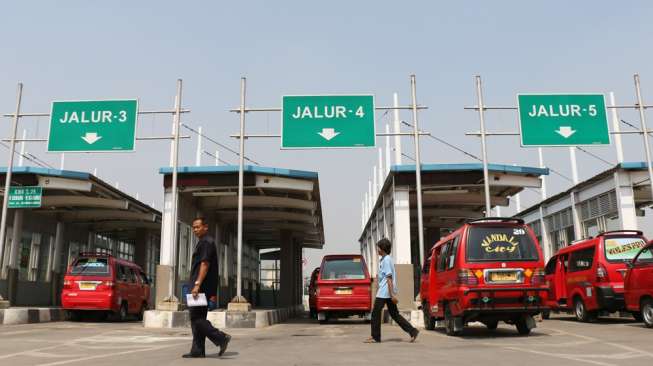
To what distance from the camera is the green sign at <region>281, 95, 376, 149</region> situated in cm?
1547

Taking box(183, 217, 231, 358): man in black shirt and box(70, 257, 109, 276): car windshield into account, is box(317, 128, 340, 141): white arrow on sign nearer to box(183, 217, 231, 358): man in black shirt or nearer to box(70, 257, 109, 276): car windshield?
box(70, 257, 109, 276): car windshield

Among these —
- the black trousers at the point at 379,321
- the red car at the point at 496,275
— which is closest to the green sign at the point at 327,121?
the red car at the point at 496,275

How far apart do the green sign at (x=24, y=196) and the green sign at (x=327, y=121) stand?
26.1 feet

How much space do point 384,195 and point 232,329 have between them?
357 inches

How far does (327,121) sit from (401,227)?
4061 mm

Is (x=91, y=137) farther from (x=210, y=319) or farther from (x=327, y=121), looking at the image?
(x=327, y=121)

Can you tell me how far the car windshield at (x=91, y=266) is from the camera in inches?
640

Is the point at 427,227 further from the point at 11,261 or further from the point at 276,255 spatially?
the point at 11,261

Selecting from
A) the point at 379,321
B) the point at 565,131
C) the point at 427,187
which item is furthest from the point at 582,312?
the point at 379,321

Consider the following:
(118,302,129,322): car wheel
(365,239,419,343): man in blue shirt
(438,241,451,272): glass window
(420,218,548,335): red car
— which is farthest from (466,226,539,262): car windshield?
(118,302,129,322): car wheel

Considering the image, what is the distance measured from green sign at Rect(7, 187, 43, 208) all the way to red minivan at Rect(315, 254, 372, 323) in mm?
9061

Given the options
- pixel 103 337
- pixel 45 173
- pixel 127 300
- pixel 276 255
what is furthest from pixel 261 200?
pixel 276 255

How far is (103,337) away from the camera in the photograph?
10.7 meters

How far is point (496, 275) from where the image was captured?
9477 mm
